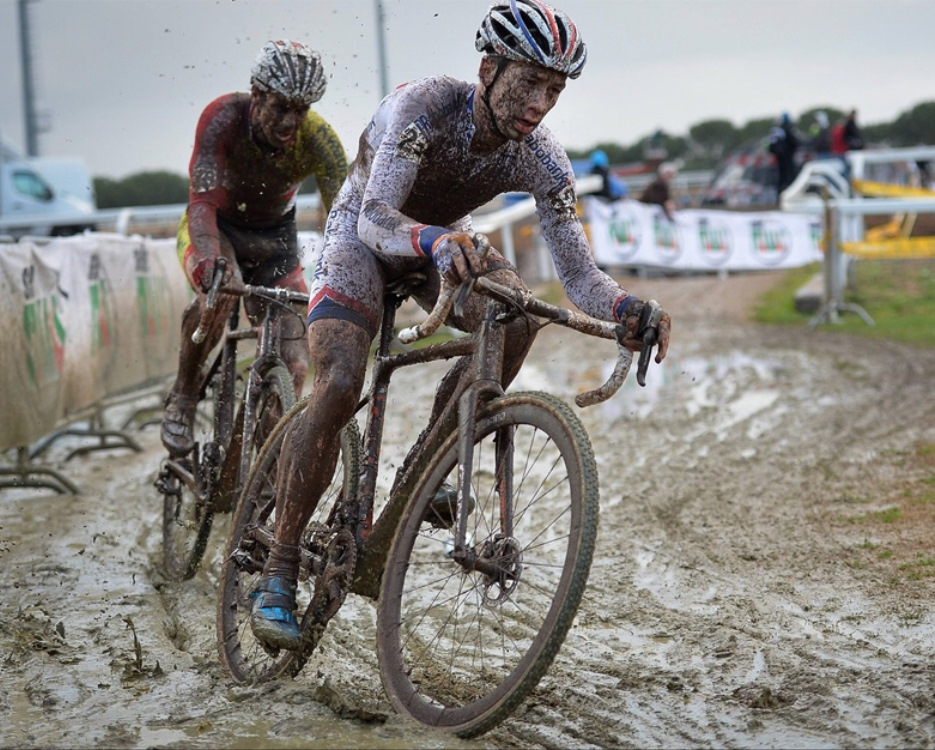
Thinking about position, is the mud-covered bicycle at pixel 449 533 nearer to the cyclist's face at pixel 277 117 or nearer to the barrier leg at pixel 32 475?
the cyclist's face at pixel 277 117

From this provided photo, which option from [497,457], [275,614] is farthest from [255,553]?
[497,457]

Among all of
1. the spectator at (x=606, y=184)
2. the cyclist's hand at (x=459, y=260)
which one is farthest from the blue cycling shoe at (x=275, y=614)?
the spectator at (x=606, y=184)

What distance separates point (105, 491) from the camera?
8.73m

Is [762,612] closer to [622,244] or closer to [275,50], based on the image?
[275,50]

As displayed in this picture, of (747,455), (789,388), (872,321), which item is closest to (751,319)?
(872,321)

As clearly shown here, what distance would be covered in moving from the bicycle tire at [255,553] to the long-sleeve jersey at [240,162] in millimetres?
1679

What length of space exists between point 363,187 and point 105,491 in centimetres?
506

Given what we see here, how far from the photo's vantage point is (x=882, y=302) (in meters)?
16.7

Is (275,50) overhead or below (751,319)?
overhead

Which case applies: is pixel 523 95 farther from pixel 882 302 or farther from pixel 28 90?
pixel 28 90

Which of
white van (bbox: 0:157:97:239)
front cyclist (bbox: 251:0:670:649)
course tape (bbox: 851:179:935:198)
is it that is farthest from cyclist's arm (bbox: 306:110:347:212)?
white van (bbox: 0:157:97:239)

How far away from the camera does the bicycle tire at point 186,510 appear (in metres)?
6.19

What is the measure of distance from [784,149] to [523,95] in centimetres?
2156

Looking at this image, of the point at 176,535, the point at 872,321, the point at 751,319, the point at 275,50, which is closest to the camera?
the point at 275,50
